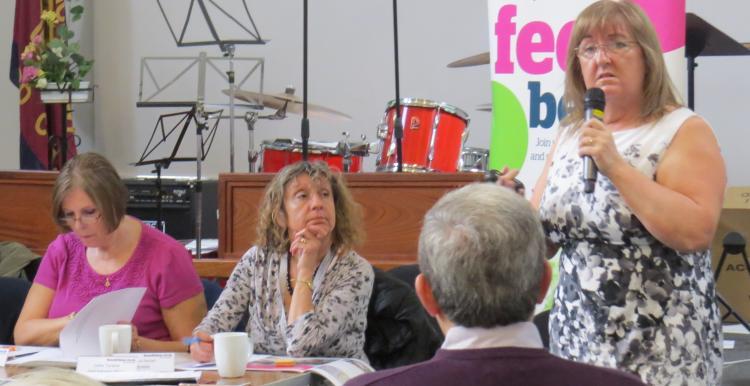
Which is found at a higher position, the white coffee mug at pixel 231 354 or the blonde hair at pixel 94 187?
the blonde hair at pixel 94 187

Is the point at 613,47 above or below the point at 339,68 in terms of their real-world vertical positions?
→ below

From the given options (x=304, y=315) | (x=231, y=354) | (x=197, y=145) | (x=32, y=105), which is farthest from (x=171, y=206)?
(x=231, y=354)

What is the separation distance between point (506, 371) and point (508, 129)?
2.37 metres

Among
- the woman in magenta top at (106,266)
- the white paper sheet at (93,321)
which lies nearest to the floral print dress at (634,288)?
the white paper sheet at (93,321)

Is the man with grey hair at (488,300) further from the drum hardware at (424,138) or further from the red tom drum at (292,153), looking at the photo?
the drum hardware at (424,138)

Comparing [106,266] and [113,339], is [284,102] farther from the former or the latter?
[113,339]

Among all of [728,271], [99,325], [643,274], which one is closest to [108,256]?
[99,325]

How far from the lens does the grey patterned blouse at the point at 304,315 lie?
265cm

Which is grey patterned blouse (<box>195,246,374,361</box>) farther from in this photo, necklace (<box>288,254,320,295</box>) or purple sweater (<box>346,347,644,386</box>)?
purple sweater (<box>346,347,644,386</box>)

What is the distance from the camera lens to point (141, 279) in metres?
3.05

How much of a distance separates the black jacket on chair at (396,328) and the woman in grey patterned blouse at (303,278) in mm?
73

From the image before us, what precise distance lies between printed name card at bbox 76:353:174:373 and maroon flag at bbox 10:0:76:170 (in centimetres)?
550

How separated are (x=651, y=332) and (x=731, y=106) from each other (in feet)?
17.5

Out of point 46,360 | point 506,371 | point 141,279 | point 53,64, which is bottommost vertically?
point 46,360
